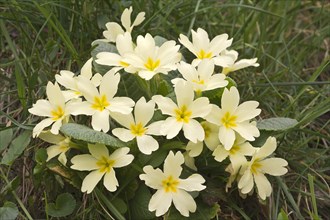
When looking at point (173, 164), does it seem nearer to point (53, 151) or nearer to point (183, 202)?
point (183, 202)

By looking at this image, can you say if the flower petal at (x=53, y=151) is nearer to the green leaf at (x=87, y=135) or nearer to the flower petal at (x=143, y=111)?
the green leaf at (x=87, y=135)

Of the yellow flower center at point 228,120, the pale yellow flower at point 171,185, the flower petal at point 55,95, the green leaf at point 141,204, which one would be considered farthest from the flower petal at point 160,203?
the flower petal at point 55,95

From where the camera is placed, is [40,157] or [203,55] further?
[203,55]

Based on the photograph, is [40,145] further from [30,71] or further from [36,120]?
[30,71]

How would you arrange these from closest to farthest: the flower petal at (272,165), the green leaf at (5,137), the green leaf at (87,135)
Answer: the green leaf at (87,135) → the flower petal at (272,165) → the green leaf at (5,137)

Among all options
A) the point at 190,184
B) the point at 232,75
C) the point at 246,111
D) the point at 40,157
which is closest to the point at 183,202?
the point at 190,184

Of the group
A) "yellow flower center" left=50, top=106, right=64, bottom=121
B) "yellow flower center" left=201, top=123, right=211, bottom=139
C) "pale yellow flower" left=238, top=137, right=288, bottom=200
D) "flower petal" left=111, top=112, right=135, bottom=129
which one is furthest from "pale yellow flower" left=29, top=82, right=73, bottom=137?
"pale yellow flower" left=238, top=137, right=288, bottom=200
